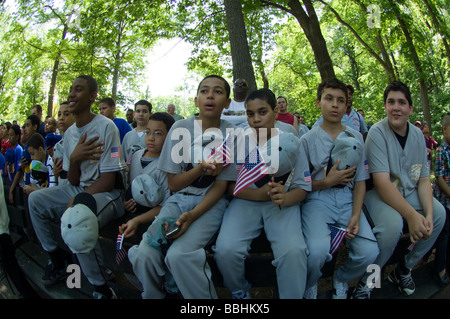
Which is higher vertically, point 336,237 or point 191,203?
point 191,203

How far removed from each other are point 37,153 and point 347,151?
4004 millimetres

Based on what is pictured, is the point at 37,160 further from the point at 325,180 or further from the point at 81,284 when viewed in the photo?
the point at 325,180

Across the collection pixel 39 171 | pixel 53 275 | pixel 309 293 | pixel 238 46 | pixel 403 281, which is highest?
pixel 238 46

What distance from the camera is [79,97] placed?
3.24 m

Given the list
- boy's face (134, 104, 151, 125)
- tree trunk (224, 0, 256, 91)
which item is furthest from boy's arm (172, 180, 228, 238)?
tree trunk (224, 0, 256, 91)

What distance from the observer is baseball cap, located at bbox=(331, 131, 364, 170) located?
102 inches

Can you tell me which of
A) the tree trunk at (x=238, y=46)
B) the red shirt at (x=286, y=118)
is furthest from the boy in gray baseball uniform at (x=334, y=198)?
the red shirt at (x=286, y=118)

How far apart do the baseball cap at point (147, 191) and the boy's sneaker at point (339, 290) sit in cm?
170

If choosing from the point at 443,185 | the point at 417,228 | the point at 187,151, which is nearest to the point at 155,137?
the point at 187,151

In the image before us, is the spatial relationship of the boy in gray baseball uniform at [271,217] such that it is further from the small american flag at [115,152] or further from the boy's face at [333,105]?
the small american flag at [115,152]

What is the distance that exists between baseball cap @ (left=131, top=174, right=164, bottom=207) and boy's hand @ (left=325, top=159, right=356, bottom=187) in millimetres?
1530

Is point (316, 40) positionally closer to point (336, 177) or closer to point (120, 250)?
point (336, 177)

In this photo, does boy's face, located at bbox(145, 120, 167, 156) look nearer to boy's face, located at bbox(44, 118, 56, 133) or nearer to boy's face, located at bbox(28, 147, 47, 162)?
boy's face, located at bbox(28, 147, 47, 162)
